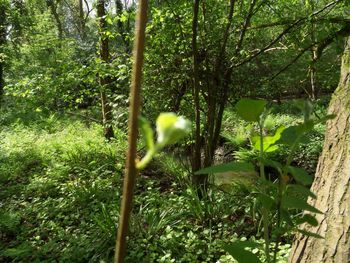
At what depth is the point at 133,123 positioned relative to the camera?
26 centimetres

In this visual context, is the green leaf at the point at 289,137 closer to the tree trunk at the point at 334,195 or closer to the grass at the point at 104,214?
the tree trunk at the point at 334,195

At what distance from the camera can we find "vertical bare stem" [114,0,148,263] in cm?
27

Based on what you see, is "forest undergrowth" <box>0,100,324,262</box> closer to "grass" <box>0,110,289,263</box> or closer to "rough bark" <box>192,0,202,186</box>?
"grass" <box>0,110,289,263</box>

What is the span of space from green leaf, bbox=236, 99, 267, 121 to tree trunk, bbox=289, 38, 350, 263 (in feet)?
2.28

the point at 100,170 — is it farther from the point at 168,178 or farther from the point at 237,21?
the point at 237,21

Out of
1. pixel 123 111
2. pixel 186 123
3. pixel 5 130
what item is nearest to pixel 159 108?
pixel 123 111

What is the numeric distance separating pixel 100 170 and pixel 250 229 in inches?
105

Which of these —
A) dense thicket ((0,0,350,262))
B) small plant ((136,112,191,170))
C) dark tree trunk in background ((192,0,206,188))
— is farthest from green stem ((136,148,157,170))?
dark tree trunk in background ((192,0,206,188))

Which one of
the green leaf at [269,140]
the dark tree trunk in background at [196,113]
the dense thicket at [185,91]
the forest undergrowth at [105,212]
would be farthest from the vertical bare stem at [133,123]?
the dark tree trunk in background at [196,113]

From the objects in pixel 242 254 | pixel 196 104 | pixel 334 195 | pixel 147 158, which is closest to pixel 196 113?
pixel 196 104

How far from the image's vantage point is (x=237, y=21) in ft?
Answer: 11.8

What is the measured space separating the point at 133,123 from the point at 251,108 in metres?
0.33

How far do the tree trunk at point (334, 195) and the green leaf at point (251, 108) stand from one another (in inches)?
27.4

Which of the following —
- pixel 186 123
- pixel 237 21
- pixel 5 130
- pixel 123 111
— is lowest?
pixel 5 130
